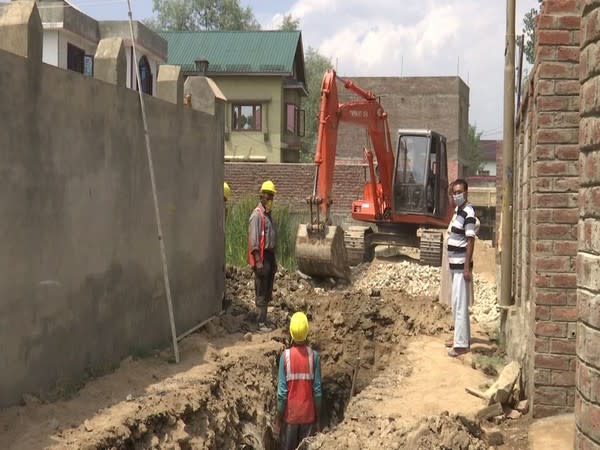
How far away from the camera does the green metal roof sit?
117ft

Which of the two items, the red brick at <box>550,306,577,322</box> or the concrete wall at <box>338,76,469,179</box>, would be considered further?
the concrete wall at <box>338,76,469,179</box>

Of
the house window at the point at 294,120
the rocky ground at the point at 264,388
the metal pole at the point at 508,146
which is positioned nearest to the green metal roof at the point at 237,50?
the house window at the point at 294,120

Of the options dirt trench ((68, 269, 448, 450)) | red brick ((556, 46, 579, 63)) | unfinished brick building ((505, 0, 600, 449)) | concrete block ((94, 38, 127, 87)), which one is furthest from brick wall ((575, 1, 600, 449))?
concrete block ((94, 38, 127, 87))

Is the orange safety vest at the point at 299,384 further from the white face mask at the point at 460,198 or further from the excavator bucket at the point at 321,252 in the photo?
the excavator bucket at the point at 321,252

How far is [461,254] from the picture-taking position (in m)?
9.30

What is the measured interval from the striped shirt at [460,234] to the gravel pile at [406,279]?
4304 millimetres

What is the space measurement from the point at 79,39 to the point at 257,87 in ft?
50.3

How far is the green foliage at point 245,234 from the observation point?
16.2 meters

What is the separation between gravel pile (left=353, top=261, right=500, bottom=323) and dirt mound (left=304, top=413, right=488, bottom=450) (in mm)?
6695

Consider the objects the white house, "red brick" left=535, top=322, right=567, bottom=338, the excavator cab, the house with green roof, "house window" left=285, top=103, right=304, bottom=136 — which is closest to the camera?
"red brick" left=535, top=322, right=567, bottom=338

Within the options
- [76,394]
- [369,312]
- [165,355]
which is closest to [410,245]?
[369,312]

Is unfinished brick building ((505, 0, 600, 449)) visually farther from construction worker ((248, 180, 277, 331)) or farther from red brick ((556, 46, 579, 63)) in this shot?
construction worker ((248, 180, 277, 331))

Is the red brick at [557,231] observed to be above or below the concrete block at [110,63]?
below

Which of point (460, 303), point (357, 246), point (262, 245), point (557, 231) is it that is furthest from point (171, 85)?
point (357, 246)
